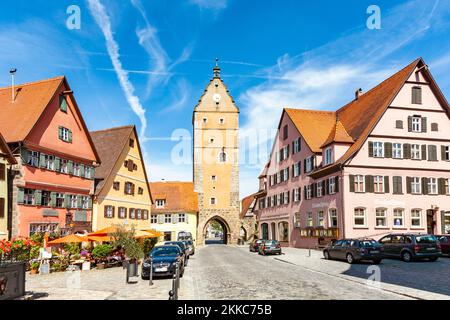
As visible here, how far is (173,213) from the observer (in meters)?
64.7

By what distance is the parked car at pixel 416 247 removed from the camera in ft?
84.3

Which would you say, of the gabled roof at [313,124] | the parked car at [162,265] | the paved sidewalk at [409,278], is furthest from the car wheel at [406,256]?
the gabled roof at [313,124]

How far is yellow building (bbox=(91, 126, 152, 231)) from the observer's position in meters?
38.8

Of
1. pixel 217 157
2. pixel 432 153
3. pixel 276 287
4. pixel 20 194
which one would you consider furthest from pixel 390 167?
pixel 217 157

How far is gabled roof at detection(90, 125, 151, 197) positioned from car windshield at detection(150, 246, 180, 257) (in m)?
17.0

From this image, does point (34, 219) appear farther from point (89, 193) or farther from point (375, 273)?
point (375, 273)

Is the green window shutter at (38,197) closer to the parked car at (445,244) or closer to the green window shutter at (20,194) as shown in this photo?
the green window shutter at (20,194)

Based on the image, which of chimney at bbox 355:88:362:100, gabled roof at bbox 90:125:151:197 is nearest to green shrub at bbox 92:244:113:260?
gabled roof at bbox 90:125:151:197

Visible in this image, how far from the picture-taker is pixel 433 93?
37938 mm

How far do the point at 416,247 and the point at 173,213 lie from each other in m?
43.3

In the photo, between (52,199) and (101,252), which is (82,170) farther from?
(101,252)

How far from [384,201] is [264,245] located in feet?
34.0

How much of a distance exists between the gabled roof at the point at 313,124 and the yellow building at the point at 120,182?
16.9 m
